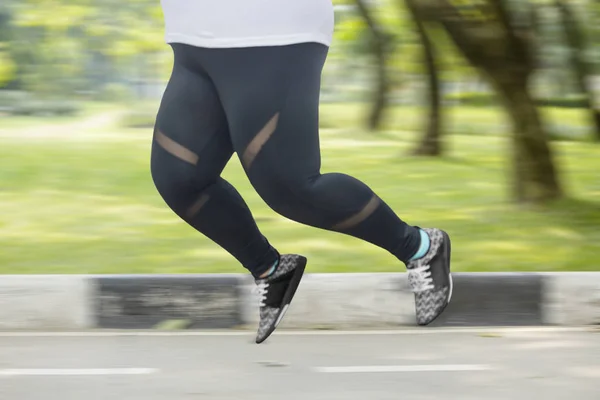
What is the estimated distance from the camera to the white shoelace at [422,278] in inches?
134

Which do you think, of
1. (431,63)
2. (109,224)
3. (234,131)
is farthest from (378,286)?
(431,63)

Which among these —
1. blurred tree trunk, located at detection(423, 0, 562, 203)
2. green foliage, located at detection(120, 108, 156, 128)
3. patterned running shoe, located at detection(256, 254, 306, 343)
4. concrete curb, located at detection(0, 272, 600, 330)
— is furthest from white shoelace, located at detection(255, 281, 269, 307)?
green foliage, located at detection(120, 108, 156, 128)

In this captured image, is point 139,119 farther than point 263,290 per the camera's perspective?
Yes

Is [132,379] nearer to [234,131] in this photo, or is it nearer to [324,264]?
[234,131]

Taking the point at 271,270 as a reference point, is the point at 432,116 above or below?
below

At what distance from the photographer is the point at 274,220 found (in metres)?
7.16

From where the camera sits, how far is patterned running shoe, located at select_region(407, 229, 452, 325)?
3.39 metres

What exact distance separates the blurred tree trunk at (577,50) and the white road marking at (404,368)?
5022mm

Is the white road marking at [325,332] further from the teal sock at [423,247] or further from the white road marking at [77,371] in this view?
the teal sock at [423,247]

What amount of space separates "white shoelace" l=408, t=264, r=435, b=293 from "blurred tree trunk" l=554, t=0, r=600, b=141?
16.8 feet

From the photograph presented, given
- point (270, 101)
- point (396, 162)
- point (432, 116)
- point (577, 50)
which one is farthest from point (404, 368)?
point (432, 116)

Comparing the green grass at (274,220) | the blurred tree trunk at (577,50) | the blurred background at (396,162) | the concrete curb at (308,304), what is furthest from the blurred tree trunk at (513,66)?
the concrete curb at (308,304)

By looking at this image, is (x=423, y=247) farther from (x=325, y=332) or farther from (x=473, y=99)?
(x=473, y=99)

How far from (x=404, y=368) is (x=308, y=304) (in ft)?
2.81
